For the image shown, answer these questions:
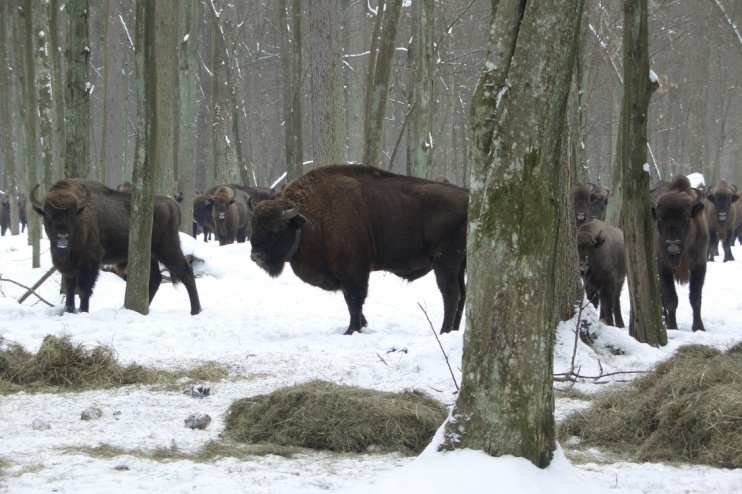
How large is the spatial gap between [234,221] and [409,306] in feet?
49.6

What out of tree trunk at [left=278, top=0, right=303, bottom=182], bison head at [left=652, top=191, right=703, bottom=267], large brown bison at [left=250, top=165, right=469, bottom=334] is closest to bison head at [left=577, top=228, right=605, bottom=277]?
bison head at [left=652, top=191, right=703, bottom=267]

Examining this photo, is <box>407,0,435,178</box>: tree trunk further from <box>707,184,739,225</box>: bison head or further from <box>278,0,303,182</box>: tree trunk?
<box>707,184,739,225</box>: bison head

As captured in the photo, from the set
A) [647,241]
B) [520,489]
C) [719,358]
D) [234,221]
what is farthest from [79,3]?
[234,221]

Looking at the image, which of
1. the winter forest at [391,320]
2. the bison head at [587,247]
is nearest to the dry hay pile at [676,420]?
the winter forest at [391,320]

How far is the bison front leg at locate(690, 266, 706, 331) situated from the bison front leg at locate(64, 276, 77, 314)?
8.26 m

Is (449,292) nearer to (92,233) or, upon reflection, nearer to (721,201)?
(92,233)

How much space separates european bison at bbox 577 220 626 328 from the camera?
37.8ft

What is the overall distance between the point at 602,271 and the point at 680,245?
1048 millimetres

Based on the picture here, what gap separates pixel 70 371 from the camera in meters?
7.51

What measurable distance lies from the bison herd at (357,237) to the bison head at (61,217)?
0.02m

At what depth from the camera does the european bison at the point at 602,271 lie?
11.5 metres

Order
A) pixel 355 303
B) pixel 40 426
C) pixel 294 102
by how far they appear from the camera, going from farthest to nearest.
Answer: pixel 294 102
pixel 355 303
pixel 40 426

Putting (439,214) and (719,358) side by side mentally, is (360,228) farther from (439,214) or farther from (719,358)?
(719,358)

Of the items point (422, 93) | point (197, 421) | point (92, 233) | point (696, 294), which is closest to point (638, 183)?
point (696, 294)
